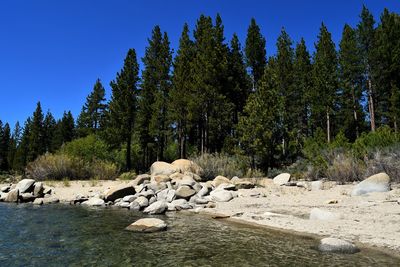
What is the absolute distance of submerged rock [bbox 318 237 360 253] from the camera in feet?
21.6

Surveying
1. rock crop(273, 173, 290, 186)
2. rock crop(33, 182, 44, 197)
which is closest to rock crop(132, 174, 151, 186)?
rock crop(33, 182, 44, 197)

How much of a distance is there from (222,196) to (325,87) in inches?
1060

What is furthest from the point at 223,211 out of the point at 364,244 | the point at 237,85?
the point at 237,85

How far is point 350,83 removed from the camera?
39.8 m

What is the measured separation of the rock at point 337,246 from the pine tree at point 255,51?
36.7 metres

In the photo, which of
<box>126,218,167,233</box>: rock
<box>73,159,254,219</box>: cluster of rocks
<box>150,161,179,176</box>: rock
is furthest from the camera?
<box>150,161,179,176</box>: rock

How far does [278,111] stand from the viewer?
85.9 ft

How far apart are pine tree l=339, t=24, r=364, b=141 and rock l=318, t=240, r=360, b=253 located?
34.8m

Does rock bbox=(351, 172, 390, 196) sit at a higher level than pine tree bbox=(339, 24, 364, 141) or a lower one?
lower

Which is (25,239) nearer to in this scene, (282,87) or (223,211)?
(223,211)

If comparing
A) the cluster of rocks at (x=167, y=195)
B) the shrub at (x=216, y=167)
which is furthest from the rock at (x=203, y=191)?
the shrub at (x=216, y=167)

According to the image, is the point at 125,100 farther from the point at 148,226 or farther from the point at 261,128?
the point at 148,226

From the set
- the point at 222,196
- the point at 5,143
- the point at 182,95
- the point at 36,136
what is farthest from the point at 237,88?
the point at 5,143

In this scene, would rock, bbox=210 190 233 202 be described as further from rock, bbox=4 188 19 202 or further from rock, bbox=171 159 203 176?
rock, bbox=4 188 19 202
